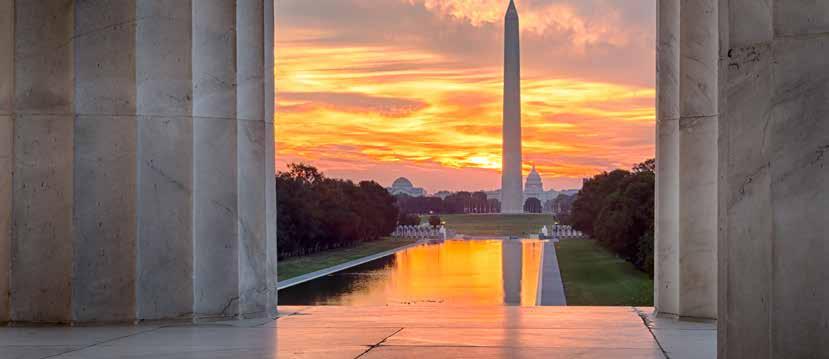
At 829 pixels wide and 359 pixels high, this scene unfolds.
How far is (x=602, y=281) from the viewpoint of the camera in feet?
214

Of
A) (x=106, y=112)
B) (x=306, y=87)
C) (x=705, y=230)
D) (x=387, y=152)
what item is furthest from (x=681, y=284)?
(x=387, y=152)

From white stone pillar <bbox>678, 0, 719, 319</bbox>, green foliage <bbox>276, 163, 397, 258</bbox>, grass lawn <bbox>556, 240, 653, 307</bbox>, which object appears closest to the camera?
white stone pillar <bbox>678, 0, 719, 319</bbox>

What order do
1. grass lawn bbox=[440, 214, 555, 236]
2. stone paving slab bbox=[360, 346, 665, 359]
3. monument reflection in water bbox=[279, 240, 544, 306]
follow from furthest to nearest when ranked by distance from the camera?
grass lawn bbox=[440, 214, 555, 236]
monument reflection in water bbox=[279, 240, 544, 306]
stone paving slab bbox=[360, 346, 665, 359]

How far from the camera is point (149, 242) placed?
12594 millimetres

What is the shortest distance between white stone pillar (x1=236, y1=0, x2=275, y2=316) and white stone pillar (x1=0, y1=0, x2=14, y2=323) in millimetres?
2485

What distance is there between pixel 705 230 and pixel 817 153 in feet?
18.2

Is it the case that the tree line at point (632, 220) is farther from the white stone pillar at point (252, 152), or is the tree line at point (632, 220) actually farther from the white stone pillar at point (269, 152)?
the white stone pillar at point (252, 152)

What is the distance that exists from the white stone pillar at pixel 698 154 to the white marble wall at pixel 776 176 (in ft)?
16.6

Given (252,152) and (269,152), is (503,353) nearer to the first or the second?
(252,152)

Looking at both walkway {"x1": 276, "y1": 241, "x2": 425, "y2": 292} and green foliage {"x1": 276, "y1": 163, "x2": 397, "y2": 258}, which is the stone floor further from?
green foliage {"x1": 276, "y1": 163, "x2": 397, "y2": 258}

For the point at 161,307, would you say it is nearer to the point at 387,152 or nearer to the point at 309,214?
the point at 309,214

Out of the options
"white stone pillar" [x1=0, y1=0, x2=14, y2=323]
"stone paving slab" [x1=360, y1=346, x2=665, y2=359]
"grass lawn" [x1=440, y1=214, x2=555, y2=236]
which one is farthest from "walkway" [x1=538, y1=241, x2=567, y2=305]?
"grass lawn" [x1=440, y1=214, x2=555, y2=236]

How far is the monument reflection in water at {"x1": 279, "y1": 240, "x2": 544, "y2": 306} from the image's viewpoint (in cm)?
5075

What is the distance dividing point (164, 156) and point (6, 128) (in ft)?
5.77
